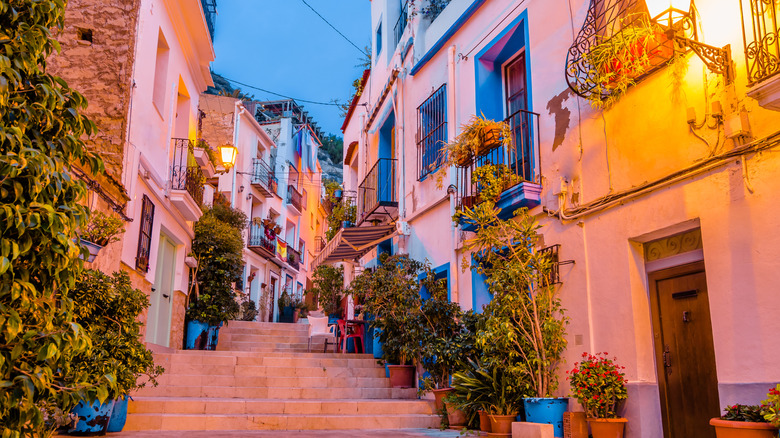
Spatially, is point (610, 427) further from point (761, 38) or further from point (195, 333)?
point (195, 333)

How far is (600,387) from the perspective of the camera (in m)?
6.19

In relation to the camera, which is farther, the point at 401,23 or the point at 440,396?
the point at 401,23

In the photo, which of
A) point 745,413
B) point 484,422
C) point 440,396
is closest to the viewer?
point 745,413

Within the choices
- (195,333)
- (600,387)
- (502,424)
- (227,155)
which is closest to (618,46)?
(600,387)

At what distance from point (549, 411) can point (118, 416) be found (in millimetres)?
4940

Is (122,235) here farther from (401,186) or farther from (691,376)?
(691,376)

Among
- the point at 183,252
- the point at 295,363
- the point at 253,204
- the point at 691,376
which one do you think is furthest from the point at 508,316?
the point at 253,204

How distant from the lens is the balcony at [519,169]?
789 cm

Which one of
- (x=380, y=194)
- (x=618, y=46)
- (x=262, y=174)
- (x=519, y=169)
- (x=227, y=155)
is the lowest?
(x=519, y=169)

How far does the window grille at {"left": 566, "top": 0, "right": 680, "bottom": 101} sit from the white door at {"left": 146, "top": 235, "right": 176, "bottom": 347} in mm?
8691

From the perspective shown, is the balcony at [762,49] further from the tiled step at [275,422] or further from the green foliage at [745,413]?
the tiled step at [275,422]

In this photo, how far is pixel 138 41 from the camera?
9812mm

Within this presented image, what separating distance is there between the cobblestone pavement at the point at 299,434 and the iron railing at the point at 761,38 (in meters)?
4.87

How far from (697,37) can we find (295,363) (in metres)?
8.30
